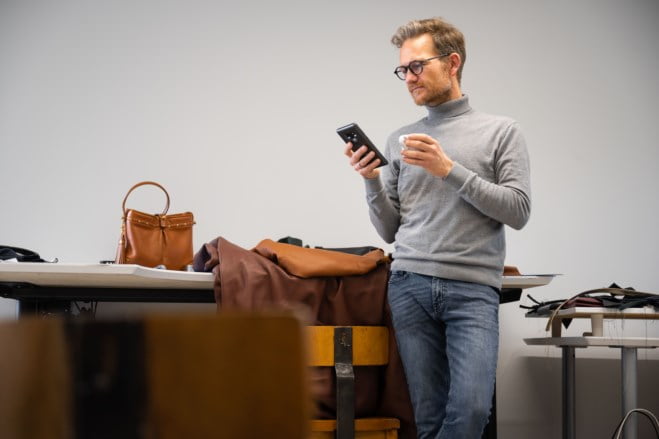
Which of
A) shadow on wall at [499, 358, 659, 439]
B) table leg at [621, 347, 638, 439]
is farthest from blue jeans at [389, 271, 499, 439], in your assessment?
shadow on wall at [499, 358, 659, 439]

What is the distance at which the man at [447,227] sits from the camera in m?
1.65

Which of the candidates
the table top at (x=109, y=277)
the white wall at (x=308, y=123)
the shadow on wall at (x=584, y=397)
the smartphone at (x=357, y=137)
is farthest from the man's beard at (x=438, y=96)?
the shadow on wall at (x=584, y=397)

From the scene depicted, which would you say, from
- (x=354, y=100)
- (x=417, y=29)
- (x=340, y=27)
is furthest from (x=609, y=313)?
(x=340, y=27)

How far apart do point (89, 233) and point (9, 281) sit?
2.26 ft

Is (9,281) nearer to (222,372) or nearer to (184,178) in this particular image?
(184,178)

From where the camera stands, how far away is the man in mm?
1647

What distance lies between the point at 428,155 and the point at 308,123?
129 cm

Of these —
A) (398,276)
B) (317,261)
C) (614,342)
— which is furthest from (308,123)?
(614,342)

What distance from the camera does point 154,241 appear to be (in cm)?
242

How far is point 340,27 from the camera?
295cm

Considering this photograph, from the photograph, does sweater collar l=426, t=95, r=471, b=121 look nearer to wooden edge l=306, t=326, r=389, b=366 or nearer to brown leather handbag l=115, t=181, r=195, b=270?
wooden edge l=306, t=326, r=389, b=366

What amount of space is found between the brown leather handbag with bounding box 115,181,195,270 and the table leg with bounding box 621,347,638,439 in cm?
150

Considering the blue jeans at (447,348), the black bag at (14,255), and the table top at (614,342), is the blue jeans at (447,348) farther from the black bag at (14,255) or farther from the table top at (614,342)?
the black bag at (14,255)

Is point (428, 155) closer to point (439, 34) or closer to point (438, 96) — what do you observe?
point (438, 96)
